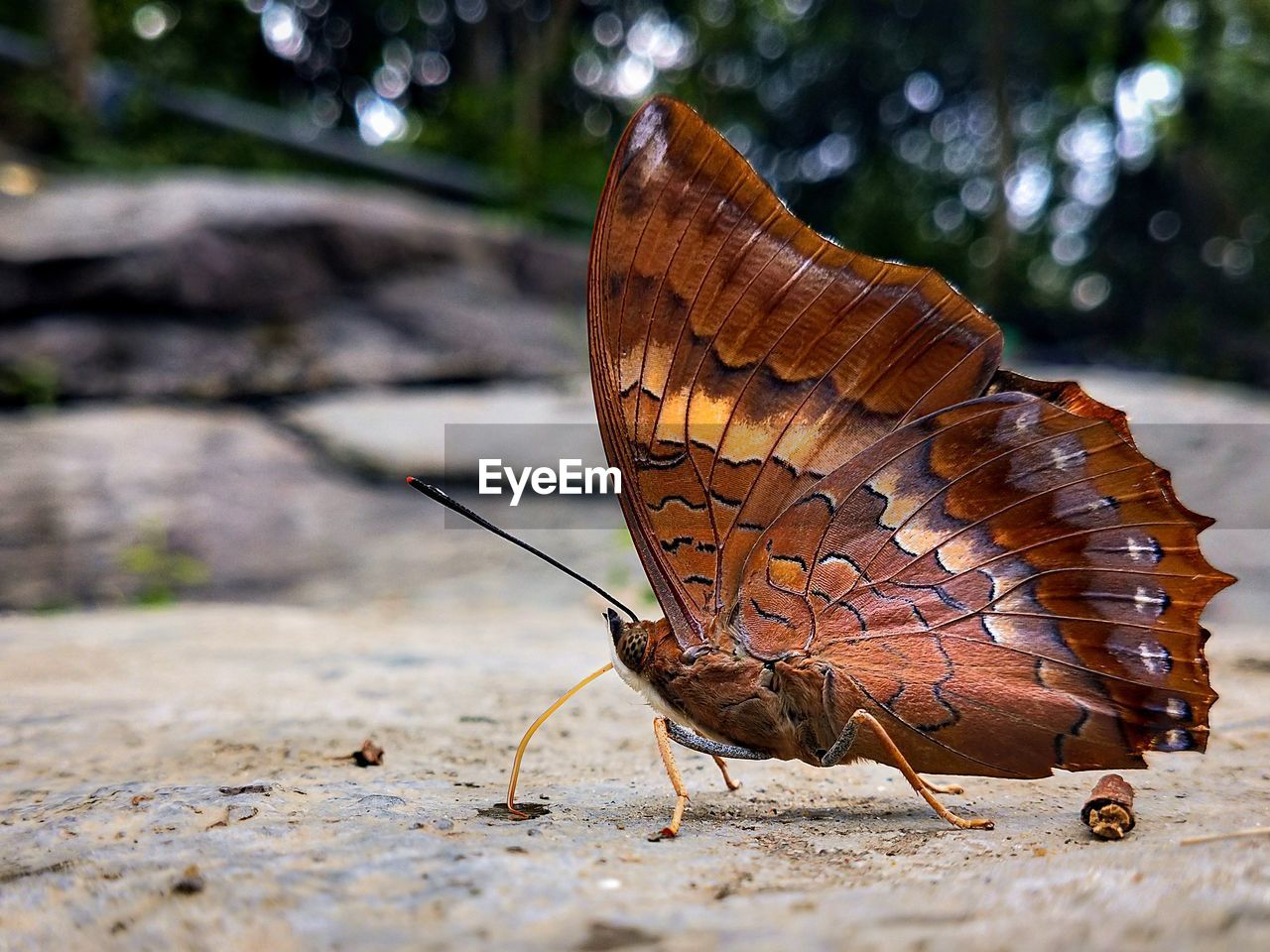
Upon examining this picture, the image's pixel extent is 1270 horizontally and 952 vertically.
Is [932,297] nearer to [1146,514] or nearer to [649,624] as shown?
[1146,514]

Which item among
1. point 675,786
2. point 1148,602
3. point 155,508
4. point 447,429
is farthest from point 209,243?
point 1148,602

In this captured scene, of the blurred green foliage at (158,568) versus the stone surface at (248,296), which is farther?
the stone surface at (248,296)

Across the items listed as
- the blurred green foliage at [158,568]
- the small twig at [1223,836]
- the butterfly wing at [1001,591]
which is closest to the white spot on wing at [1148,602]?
the butterfly wing at [1001,591]

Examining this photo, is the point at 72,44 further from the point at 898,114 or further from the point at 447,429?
the point at 898,114

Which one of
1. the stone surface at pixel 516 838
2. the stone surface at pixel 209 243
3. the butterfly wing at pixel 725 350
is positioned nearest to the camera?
the stone surface at pixel 516 838

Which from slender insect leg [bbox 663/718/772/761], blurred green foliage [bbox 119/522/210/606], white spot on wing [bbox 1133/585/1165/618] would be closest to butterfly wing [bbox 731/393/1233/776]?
white spot on wing [bbox 1133/585/1165/618]

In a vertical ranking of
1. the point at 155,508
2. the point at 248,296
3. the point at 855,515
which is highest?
the point at 248,296

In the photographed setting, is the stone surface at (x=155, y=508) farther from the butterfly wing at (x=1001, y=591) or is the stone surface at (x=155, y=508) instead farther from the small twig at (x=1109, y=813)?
the small twig at (x=1109, y=813)
